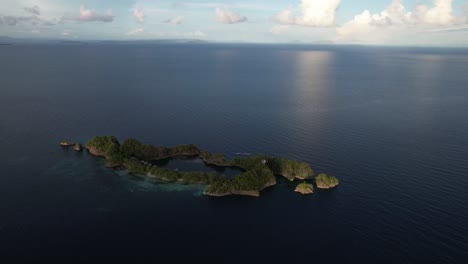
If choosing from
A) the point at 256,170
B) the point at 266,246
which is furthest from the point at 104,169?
the point at 266,246

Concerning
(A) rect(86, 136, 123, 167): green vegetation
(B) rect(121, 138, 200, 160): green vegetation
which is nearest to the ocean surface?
(A) rect(86, 136, 123, 167): green vegetation

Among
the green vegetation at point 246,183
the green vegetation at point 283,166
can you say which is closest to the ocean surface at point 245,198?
the green vegetation at point 246,183

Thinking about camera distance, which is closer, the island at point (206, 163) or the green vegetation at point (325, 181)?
the island at point (206, 163)

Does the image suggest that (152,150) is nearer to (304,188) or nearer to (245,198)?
(245,198)

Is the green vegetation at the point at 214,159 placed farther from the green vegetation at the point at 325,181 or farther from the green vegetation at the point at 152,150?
the green vegetation at the point at 325,181

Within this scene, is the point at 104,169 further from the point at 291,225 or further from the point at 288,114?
the point at 288,114

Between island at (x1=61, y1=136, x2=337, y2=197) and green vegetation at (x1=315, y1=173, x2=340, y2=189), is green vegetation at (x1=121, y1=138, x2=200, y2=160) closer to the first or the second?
island at (x1=61, y1=136, x2=337, y2=197)

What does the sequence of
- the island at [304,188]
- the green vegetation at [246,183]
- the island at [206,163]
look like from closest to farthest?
1. the green vegetation at [246,183]
2. the island at [206,163]
3. the island at [304,188]

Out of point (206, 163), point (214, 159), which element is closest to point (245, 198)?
point (214, 159)
